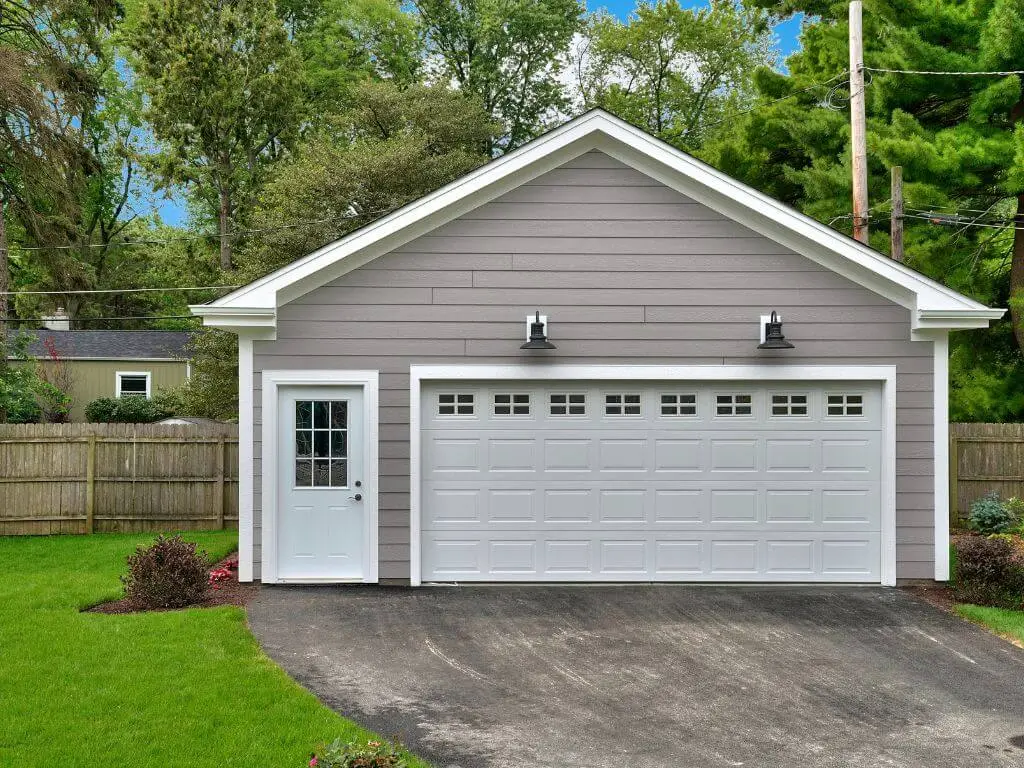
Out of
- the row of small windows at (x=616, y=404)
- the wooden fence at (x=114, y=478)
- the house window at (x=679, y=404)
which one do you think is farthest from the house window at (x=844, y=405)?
the wooden fence at (x=114, y=478)

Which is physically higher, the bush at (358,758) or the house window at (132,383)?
the house window at (132,383)

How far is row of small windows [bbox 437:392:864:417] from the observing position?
32.1ft

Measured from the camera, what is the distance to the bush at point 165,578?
343 inches

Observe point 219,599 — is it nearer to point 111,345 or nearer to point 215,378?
point 215,378

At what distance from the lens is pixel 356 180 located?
21641 mm

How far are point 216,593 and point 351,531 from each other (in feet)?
4.72

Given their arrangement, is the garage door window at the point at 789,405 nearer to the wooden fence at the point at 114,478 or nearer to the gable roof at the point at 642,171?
the gable roof at the point at 642,171

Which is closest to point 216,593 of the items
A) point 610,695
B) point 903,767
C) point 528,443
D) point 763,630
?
point 528,443

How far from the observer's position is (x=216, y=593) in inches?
365

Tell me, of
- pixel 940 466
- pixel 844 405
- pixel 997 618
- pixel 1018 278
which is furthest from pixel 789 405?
pixel 1018 278

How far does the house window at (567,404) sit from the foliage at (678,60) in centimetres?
2242

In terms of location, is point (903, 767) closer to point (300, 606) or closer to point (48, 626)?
point (300, 606)

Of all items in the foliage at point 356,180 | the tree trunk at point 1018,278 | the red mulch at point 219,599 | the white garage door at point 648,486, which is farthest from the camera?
the foliage at point 356,180

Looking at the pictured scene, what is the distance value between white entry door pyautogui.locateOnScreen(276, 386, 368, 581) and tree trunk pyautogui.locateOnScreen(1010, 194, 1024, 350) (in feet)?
39.6
